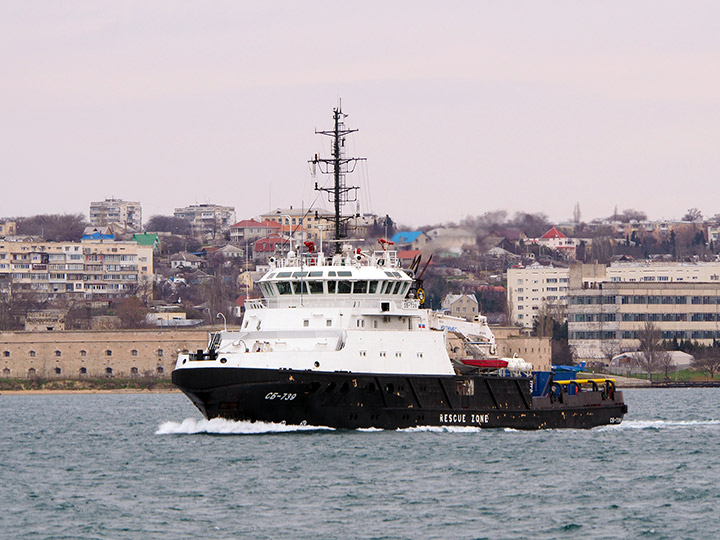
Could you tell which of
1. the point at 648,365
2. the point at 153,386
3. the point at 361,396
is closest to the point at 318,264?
the point at 361,396

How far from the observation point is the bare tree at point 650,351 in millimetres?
119062

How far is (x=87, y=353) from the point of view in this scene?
114812 mm

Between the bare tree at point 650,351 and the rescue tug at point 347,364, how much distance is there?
7066 centimetres

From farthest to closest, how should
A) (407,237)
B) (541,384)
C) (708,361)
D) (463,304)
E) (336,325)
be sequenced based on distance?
(463,304) < (407,237) < (708,361) < (541,384) < (336,325)

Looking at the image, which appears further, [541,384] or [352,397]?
[541,384]

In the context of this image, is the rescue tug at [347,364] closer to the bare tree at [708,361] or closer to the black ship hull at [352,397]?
the black ship hull at [352,397]

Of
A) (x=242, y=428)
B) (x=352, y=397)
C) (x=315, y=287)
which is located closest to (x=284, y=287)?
(x=315, y=287)

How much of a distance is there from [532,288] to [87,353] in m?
59.2

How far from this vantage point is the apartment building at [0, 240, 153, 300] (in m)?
168

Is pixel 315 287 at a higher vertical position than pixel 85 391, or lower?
higher

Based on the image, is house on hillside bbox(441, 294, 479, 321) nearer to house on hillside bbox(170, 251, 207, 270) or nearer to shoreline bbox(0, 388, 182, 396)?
shoreline bbox(0, 388, 182, 396)

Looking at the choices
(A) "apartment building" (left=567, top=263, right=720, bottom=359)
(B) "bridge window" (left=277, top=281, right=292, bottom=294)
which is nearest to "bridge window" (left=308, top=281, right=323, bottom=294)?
(B) "bridge window" (left=277, top=281, right=292, bottom=294)

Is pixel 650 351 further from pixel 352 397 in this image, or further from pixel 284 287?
pixel 352 397

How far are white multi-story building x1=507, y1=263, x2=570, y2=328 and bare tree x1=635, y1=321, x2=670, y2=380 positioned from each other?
28.1m
